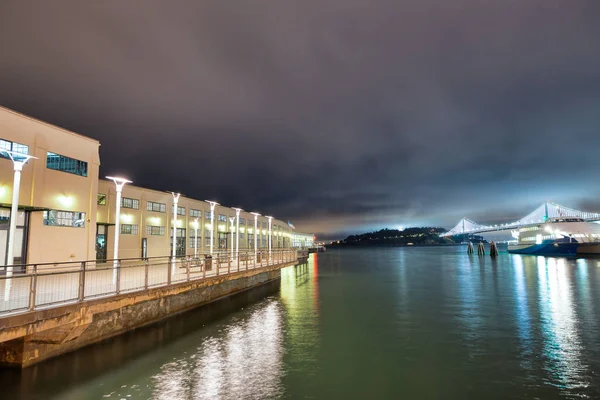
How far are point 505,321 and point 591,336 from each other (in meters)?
4.04

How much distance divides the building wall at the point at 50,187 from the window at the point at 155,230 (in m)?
16.5

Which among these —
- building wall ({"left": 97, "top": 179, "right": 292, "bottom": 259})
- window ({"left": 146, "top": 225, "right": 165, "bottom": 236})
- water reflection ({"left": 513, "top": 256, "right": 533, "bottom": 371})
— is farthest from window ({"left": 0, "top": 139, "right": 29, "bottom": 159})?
water reflection ({"left": 513, "top": 256, "right": 533, "bottom": 371})

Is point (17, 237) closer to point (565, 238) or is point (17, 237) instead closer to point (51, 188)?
point (51, 188)

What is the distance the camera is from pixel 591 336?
16.0 meters

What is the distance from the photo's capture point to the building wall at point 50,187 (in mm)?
17531

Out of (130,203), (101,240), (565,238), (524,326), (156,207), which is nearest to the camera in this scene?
(524,326)

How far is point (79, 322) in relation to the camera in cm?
1139

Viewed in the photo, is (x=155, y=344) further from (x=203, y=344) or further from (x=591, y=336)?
(x=591, y=336)

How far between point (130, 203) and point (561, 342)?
35253 millimetres

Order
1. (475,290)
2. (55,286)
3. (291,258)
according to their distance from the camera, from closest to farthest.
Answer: (55,286) < (475,290) < (291,258)

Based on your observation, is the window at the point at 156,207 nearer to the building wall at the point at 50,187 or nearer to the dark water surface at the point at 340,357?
the building wall at the point at 50,187

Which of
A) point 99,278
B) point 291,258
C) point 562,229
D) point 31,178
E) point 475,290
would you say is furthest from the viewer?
point 562,229

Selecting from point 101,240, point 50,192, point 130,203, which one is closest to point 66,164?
point 50,192

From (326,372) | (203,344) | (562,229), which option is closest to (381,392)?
(326,372)
